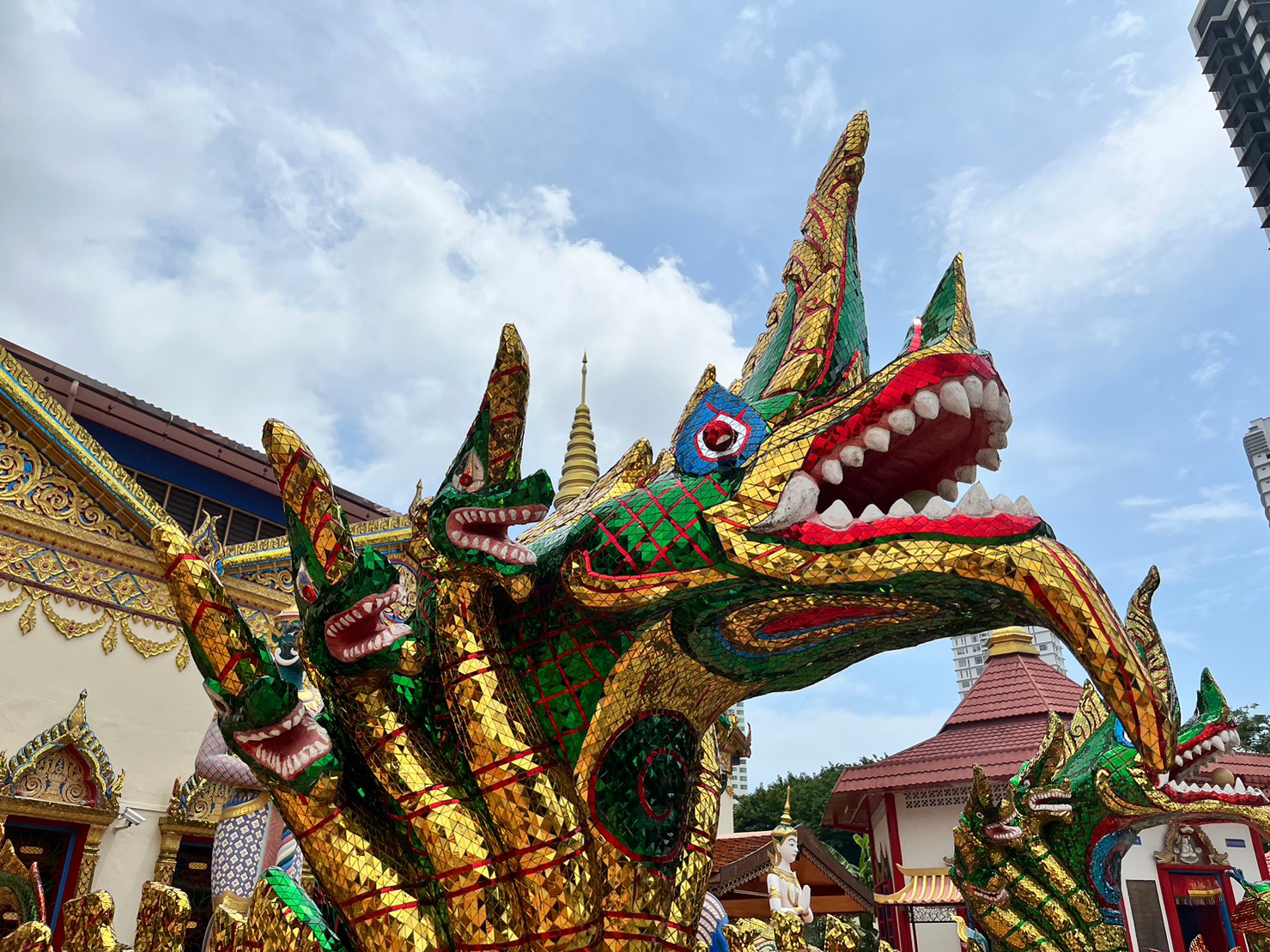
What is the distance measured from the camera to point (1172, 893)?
10.8 metres

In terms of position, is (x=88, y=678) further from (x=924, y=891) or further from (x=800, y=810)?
(x=800, y=810)

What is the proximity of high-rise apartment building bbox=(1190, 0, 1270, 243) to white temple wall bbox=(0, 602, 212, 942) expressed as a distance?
3511 cm

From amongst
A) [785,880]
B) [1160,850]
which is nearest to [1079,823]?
[785,880]

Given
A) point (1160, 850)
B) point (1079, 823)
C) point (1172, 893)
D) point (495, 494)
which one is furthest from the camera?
point (1160, 850)

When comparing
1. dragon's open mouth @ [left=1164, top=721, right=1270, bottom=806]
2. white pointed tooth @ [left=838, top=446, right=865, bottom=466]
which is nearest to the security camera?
dragon's open mouth @ [left=1164, top=721, right=1270, bottom=806]

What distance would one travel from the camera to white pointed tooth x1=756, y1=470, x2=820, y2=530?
5.93 feet

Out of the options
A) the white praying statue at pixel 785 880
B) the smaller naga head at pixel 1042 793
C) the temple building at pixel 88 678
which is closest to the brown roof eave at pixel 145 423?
the temple building at pixel 88 678

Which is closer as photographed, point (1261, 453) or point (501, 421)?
point (501, 421)

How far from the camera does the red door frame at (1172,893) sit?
1062cm

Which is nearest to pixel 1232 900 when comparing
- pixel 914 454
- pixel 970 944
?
pixel 970 944

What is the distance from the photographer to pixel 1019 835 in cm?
431

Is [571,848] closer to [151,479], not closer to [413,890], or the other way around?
[413,890]

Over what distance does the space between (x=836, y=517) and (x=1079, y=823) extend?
3.32 m

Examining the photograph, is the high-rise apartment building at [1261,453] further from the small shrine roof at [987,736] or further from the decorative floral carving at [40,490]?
the decorative floral carving at [40,490]
